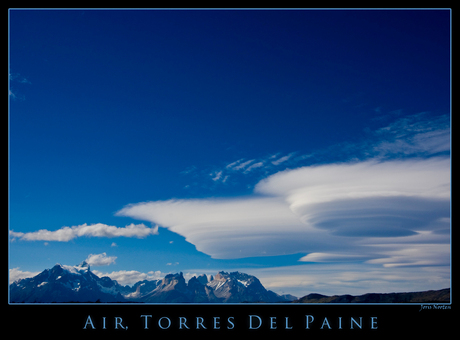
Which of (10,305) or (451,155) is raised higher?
(451,155)

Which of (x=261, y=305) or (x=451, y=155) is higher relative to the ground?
(x=451, y=155)

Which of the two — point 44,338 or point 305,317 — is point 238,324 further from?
point 44,338

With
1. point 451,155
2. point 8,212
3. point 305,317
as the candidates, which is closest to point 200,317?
point 305,317

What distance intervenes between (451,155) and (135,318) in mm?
51570

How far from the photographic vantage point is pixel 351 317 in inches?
1927

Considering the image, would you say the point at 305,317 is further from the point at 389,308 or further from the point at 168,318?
the point at 168,318

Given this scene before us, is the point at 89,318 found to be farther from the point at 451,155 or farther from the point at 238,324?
the point at 451,155

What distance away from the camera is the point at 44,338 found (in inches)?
2012

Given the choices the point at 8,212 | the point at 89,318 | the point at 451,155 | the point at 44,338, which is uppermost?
the point at 451,155

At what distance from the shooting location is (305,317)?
49.4 meters

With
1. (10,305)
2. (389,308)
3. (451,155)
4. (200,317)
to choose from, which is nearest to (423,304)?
(389,308)

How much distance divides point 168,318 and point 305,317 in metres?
19.9

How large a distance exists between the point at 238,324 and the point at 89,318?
21695 millimetres

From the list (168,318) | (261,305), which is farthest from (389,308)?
(168,318)
